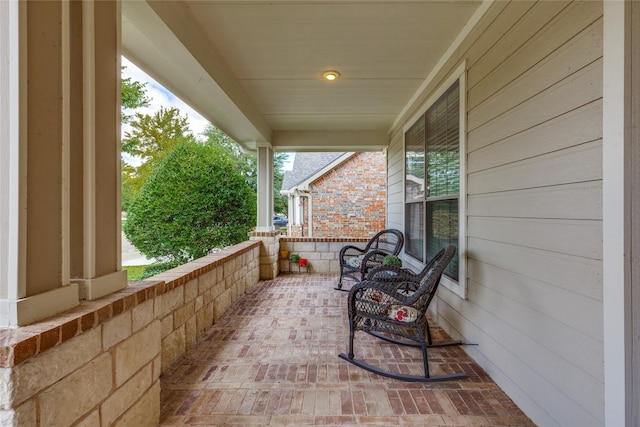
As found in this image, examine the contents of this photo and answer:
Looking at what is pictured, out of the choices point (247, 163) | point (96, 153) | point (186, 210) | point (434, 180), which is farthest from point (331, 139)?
point (247, 163)

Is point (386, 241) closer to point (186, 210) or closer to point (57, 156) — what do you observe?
point (186, 210)

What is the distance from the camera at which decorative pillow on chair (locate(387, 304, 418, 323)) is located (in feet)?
6.72

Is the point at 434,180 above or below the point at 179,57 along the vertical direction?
below

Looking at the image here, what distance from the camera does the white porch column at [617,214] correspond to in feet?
3.56

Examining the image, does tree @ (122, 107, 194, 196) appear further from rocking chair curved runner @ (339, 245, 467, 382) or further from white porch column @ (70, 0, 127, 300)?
rocking chair curved runner @ (339, 245, 467, 382)

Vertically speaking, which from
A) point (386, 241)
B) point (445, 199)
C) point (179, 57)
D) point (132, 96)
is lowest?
point (386, 241)

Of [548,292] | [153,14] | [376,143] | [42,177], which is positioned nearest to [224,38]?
[153,14]

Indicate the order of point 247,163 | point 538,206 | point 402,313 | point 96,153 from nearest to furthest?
point 96,153, point 538,206, point 402,313, point 247,163

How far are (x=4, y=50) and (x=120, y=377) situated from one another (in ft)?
4.28

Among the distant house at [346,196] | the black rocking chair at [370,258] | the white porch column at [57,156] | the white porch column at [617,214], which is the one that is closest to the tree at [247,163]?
the distant house at [346,196]

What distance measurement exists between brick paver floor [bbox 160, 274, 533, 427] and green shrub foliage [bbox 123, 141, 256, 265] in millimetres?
3886

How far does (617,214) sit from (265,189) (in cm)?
462

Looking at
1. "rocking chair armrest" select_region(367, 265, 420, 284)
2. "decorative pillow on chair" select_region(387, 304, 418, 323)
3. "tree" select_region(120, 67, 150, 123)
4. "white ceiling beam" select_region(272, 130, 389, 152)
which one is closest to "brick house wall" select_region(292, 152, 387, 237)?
"white ceiling beam" select_region(272, 130, 389, 152)

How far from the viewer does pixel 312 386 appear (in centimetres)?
187
